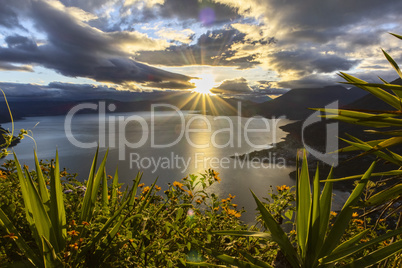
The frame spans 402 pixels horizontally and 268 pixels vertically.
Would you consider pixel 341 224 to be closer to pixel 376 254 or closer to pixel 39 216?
pixel 376 254

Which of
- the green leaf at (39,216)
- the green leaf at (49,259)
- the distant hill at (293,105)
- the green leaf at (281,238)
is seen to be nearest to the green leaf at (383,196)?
the green leaf at (281,238)

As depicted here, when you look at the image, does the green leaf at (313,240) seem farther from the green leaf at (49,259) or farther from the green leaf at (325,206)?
the green leaf at (49,259)

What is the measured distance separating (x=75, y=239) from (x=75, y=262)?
0.45 feet

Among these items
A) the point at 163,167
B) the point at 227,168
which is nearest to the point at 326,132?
the point at 227,168

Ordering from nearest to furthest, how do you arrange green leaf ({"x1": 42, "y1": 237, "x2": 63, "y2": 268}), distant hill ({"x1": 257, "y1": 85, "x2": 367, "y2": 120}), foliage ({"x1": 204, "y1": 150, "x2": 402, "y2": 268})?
green leaf ({"x1": 42, "y1": 237, "x2": 63, "y2": 268}) < foliage ({"x1": 204, "y1": 150, "x2": 402, "y2": 268}) < distant hill ({"x1": 257, "y1": 85, "x2": 367, "y2": 120})

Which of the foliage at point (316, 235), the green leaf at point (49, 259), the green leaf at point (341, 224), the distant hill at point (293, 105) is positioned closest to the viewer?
the green leaf at point (49, 259)

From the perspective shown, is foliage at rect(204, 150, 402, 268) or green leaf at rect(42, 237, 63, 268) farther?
foliage at rect(204, 150, 402, 268)

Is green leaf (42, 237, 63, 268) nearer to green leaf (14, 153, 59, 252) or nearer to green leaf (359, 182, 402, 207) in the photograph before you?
green leaf (14, 153, 59, 252)

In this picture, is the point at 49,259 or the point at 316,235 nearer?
the point at 49,259

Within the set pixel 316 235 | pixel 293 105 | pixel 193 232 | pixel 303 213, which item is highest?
pixel 293 105

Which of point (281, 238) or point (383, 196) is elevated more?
point (383, 196)

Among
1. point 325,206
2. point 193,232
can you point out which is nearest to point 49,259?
point 193,232

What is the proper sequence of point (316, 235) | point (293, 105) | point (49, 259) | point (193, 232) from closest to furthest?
point (49, 259) < point (316, 235) < point (193, 232) < point (293, 105)

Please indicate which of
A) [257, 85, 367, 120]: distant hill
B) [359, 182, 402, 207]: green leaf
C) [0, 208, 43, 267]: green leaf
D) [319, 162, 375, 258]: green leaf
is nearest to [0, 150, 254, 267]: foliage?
[0, 208, 43, 267]: green leaf
